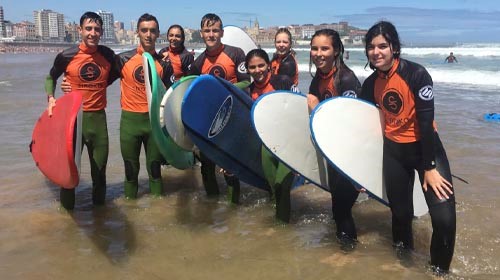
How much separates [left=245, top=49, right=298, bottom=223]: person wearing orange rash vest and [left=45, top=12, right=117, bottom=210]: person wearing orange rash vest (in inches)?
50.6

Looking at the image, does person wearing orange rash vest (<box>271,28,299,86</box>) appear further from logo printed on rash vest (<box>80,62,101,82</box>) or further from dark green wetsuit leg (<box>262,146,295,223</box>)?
logo printed on rash vest (<box>80,62,101,82</box>)

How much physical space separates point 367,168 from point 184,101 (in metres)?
1.49

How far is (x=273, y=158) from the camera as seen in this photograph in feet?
12.3

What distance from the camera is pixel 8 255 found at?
10.4ft

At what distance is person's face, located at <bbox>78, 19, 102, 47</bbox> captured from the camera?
149 inches

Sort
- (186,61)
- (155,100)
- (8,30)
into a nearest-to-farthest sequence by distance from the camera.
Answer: (155,100)
(186,61)
(8,30)

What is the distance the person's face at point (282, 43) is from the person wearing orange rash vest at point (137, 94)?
59.2 inches

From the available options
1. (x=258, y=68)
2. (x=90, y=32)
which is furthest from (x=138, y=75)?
(x=258, y=68)

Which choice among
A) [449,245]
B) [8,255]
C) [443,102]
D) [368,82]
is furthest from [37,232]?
[443,102]

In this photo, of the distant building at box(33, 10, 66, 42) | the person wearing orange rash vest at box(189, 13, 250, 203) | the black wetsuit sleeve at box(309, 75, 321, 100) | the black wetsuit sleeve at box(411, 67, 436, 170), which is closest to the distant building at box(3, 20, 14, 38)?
the distant building at box(33, 10, 66, 42)

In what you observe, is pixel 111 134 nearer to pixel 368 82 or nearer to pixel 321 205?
pixel 321 205

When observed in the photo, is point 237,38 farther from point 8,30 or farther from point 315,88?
point 8,30

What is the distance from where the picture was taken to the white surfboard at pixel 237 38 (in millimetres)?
6883

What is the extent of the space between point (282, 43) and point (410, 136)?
2739 mm
